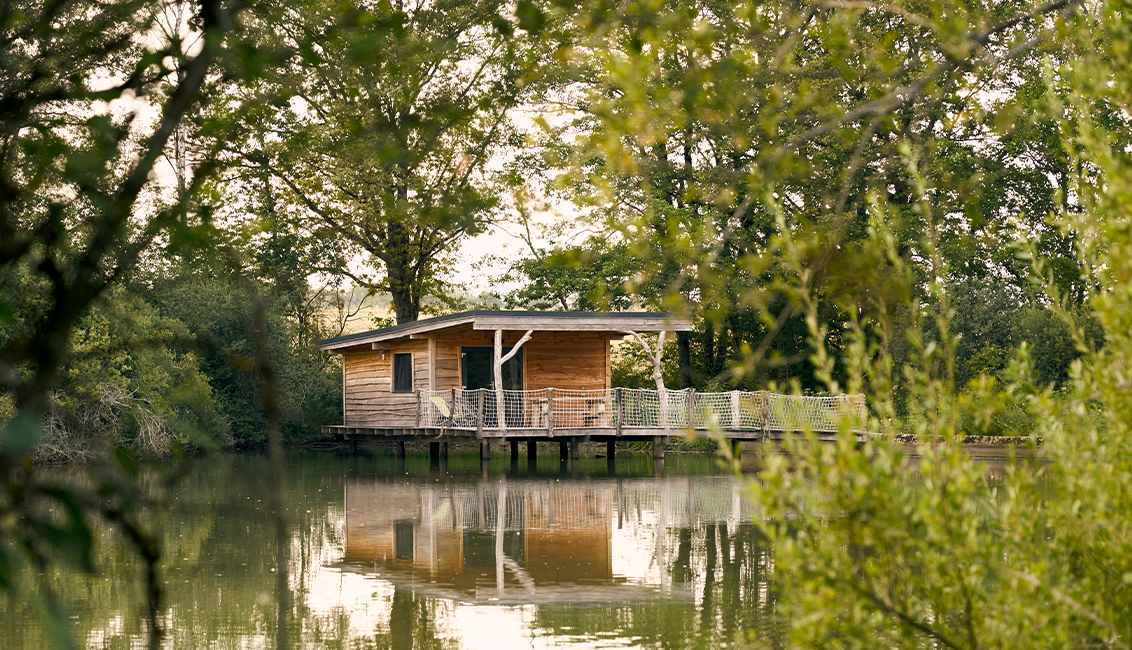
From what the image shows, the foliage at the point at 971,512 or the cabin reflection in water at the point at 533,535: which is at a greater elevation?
the foliage at the point at 971,512

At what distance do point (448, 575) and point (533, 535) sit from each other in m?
2.64

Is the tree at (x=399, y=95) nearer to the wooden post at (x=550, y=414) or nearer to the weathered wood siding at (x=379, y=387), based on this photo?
the wooden post at (x=550, y=414)

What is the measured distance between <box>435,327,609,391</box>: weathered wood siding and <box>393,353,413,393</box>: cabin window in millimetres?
1715

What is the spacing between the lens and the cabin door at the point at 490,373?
22922 millimetres

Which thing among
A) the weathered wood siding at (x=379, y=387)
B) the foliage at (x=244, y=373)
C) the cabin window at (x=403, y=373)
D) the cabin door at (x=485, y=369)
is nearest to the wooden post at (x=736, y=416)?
the cabin door at (x=485, y=369)

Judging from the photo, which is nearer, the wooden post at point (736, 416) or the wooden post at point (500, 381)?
the wooden post at point (500, 381)

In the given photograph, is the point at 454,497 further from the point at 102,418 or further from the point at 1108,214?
the point at 1108,214

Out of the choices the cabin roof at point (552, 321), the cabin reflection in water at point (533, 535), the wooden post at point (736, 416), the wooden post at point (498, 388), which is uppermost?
the cabin roof at point (552, 321)

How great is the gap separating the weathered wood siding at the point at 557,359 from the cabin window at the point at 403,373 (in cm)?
171

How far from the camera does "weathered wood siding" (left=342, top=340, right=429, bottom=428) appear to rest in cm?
2680

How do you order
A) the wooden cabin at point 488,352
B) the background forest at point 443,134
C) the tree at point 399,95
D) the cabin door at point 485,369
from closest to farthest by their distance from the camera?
the background forest at point 443,134 < the tree at point 399,95 < the wooden cabin at point 488,352 < the cabin door at point 485,369

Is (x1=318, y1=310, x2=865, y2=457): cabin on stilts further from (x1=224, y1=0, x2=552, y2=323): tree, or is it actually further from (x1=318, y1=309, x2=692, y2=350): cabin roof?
(x1=224, y1=0, x2=552, y2=323): tree

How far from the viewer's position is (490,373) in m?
30.2

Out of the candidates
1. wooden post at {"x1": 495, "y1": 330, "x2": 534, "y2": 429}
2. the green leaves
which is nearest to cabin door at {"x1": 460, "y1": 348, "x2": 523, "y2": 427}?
wooden post at {"x1": 495, "y1": 330, "x2": 534, "y2": 429}
